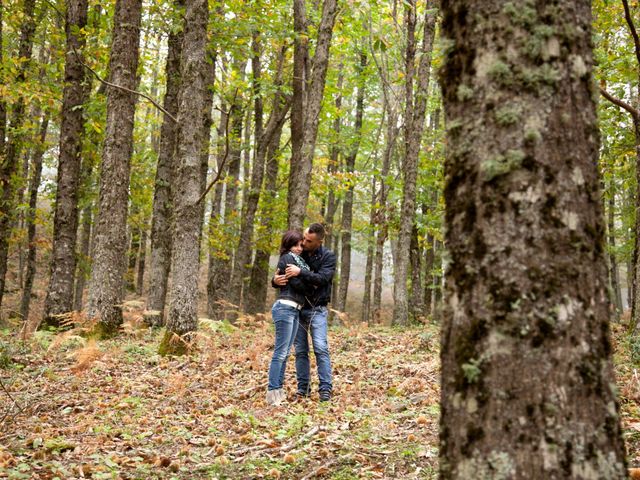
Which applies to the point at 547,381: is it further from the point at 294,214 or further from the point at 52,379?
the point at 294,214

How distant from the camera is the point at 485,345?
2.01 m

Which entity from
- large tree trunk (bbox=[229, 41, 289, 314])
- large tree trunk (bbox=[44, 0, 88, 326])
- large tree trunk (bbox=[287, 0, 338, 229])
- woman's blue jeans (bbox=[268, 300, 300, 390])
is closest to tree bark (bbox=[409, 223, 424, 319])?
large tree trunk (bbox=[229, 41, 289, 314])

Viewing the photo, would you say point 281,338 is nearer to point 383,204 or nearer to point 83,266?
point 383,204

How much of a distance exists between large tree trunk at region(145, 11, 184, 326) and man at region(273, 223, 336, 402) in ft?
24.5

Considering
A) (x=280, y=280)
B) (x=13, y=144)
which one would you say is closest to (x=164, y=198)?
(x=13, y=144)

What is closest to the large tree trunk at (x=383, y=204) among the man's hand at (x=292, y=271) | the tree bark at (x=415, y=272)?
the tree bark at (x=415, y=272)

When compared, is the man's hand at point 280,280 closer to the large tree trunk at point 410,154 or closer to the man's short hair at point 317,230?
the man's short hair at point 317,230

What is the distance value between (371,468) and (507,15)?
371 centimetres

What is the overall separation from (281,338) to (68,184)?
27.7ft

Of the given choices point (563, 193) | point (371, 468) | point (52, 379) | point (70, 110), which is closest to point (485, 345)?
point (563, 193)

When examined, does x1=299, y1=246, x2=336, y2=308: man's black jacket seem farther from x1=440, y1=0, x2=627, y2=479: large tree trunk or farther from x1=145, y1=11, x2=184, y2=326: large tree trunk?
x1=145, y1=11, x2=184, y2=326: large tree trunk

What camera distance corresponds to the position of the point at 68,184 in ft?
42.5

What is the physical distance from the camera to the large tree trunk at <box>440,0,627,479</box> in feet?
6.34

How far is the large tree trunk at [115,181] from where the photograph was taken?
444 inches
